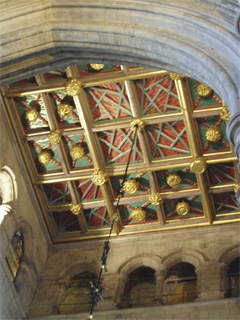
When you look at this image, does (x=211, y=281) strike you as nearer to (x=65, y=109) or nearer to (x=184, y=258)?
(x=184, y=258)

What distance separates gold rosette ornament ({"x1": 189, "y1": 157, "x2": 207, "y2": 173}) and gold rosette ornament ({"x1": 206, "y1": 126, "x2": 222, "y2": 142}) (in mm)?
562

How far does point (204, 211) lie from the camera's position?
15.1m

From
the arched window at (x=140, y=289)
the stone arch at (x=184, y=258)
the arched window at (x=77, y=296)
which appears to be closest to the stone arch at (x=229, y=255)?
the stone arch at (x=184, y=258)

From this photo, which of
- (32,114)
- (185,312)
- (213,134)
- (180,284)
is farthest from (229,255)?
(32,114)

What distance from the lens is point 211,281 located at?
44.7 ft

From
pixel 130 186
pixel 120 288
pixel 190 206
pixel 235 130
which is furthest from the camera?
pixel 190 206

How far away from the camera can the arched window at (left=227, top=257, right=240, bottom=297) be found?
45.1ft

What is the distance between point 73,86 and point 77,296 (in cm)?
524

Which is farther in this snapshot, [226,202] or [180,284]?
[226,202]

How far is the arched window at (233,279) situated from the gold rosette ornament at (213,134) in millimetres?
2885

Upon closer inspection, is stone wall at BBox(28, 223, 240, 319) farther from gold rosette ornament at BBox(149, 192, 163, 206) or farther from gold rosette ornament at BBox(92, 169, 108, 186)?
gold rosette ornament at BBox(92, 169, 108, 186)

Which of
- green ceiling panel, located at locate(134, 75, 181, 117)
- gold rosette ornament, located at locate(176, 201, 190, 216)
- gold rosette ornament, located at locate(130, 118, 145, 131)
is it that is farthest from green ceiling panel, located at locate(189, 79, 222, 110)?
gold rosette ornament, located at locate(176, 201, 190, 216)

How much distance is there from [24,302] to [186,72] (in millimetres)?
8014

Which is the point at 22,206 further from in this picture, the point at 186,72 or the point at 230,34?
the point at 230,34
